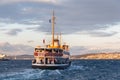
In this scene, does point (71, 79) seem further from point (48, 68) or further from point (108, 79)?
point (48, 68)

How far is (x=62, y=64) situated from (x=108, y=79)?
33458 mm

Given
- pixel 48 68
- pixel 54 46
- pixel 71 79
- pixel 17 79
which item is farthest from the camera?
pixel 54 46

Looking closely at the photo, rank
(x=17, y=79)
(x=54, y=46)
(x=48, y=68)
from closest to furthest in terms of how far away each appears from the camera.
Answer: (x=17, y=79), (x=48, y=68), (x=54, y=46)

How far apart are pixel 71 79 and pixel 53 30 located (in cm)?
3969

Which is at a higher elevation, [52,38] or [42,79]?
[52,38]

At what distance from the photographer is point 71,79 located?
81.8m

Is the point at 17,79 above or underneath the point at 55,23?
underneath

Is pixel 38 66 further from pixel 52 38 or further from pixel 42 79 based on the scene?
pixel 42 79

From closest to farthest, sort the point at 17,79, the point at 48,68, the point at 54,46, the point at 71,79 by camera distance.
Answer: the point at 17,79 → the point at 71,79 → the point at 48,68 → the point at 54,46

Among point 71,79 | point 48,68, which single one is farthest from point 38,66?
point 71,79

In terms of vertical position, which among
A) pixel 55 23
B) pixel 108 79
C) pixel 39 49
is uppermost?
pixel 55 23

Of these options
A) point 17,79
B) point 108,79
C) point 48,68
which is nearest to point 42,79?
point 17,79

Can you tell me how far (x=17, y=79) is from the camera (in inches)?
3022

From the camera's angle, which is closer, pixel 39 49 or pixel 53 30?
pixel 39 49
